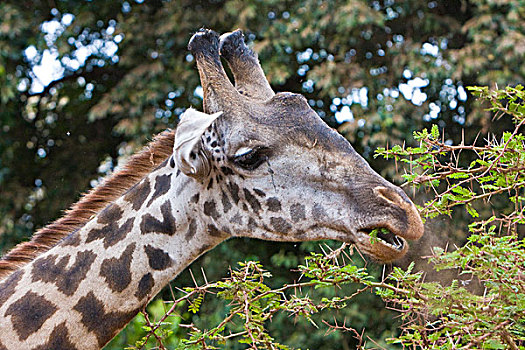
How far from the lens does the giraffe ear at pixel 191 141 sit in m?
2.62

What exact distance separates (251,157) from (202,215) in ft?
1.04

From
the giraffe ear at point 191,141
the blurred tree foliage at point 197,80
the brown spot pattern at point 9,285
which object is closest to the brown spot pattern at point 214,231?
the giraffe ear at point 191,141

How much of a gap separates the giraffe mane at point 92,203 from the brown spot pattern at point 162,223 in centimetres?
33

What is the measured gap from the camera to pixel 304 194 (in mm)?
2697

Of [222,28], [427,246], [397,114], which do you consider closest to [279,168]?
[427,246]

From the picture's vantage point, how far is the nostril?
252cm

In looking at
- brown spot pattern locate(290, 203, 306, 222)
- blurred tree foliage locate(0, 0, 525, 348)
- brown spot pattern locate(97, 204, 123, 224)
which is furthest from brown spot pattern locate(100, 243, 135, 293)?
blurred tree foliage locate(0, 0, 525, 348)

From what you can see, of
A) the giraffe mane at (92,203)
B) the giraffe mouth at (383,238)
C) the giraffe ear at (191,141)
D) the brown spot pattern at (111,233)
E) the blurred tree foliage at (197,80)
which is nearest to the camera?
the giraffe mouth at (383,238)

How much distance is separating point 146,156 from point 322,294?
487cm

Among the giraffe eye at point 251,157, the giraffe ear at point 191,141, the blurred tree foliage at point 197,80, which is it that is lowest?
the blurred tree foliage at point 197,80

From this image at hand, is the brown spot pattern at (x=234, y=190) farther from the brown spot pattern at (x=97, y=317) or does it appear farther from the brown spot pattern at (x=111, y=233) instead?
the brown spot pattern at (x=97, y=317)

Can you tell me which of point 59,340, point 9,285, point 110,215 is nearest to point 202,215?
point 110,215

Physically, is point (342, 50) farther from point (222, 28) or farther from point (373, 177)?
point (373, 177)

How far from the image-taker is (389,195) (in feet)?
8.33
